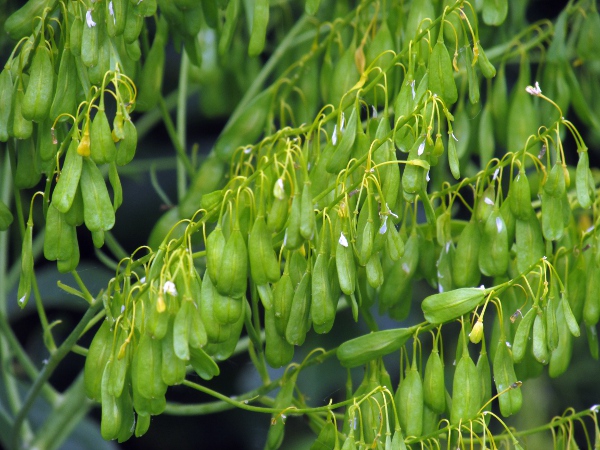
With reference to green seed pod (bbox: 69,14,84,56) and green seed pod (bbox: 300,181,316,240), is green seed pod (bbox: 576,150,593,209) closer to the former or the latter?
green seed pod (bbox: 300,181,316,240)

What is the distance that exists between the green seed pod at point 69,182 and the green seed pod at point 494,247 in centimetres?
31

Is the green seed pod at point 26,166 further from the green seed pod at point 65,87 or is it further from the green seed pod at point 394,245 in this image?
the green seed pod at point 394,245

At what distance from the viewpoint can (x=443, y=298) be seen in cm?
59

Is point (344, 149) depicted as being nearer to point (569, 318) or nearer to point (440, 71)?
point (440, 71)

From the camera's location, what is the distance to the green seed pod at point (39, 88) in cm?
60

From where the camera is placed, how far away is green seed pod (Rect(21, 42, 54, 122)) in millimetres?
604

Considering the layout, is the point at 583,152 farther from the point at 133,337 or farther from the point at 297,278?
the point at 133,337

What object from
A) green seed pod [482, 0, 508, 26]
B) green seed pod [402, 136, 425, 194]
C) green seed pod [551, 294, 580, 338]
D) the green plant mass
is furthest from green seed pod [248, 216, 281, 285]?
green seed pod [482, 0, 508, 26]

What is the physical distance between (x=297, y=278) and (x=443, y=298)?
105 mm

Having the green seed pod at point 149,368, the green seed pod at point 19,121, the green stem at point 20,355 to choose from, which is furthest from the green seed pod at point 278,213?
the green stem at point 20,355

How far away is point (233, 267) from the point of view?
55 centimetres

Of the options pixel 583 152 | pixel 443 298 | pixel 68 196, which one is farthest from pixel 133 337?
pixel 583 152

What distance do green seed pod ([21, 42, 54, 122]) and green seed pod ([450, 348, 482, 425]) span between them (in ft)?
1.17

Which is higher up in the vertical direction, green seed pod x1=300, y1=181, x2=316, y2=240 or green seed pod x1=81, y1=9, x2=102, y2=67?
green seed pod x1=81, y1=9, x2=102, y2=67
